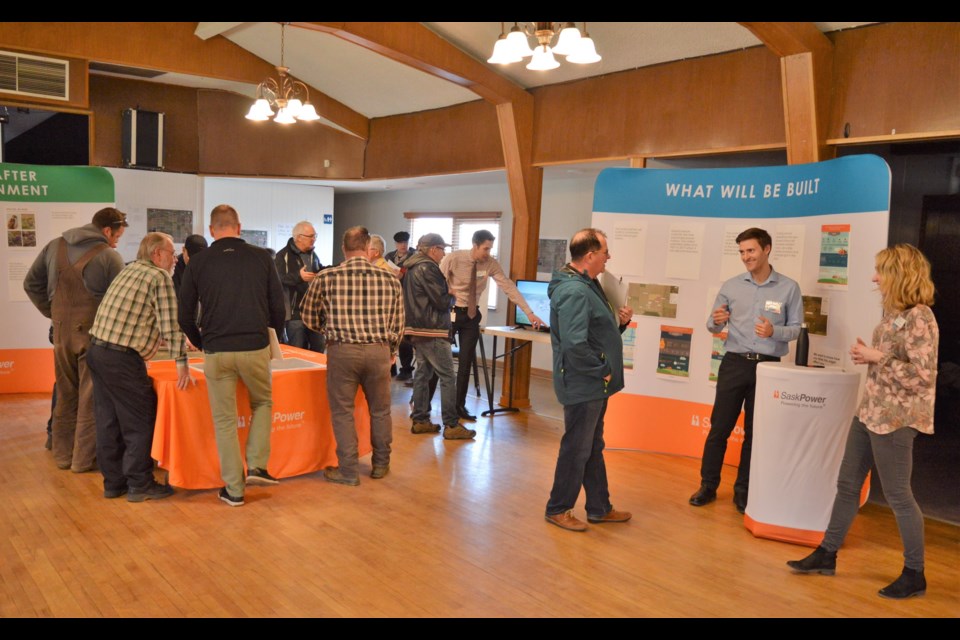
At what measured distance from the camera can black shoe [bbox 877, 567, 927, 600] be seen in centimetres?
341

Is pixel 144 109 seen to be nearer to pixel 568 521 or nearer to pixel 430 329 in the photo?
pixel 430 329

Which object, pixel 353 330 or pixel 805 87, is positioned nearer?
pixel 353 330

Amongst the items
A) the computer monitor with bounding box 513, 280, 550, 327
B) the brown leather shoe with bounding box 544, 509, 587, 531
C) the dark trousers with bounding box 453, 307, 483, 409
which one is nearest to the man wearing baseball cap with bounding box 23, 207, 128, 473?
the dark trousers with bounding box 453, 307, 483, 409

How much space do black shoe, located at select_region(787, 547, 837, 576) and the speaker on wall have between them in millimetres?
7685

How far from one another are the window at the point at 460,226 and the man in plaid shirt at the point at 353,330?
474cm

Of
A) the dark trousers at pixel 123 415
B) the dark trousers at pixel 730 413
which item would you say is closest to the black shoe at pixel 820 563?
the dark trousers at pixel 730 413

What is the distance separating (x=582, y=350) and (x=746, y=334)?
126cm

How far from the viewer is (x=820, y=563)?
3650mm

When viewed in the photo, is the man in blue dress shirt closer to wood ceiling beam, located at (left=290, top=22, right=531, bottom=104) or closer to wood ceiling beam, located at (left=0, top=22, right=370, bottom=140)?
wood ceiling beam, located at (left=290, top=22, right=531, bottom=104)

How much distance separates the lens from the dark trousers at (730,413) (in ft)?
14.8

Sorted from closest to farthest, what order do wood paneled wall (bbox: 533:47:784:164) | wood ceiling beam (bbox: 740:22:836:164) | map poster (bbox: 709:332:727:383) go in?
wood ceiling beam (bbox: 740:22:836:164) → map poster (bbox: 709:332:727:383) → wood paneled wall (bbox: 533:47:784:164)

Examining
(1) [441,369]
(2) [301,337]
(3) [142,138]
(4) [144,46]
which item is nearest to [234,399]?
(1) [441,369]

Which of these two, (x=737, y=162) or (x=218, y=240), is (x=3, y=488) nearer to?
(x=218, y=240)

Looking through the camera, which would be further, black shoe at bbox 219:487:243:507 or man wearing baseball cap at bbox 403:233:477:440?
man wearing baseball cap at bbox 403:233:477:440
